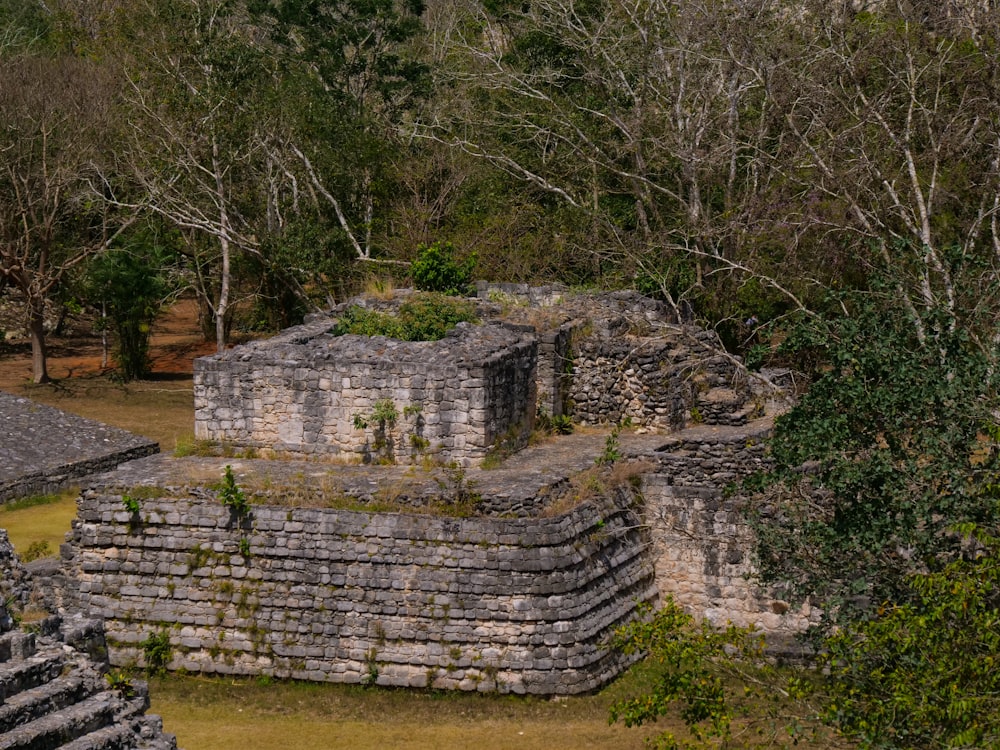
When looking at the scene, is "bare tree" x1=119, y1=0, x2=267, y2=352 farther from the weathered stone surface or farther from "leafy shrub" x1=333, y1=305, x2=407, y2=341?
the weathered stone surface

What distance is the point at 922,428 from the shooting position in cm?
1286

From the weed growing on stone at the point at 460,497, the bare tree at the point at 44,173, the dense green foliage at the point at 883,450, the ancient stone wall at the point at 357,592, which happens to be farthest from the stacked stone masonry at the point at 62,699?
the bare tree at the point at 44,173

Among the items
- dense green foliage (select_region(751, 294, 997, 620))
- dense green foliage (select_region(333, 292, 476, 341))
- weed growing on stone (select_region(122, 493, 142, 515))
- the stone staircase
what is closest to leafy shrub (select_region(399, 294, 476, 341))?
dense green foliage (select_region(333, 292, 476, 341))

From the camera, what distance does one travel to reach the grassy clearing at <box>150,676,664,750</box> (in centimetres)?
1463

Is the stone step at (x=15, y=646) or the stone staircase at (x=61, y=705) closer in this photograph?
the stone staircase at (x=61, y=705)

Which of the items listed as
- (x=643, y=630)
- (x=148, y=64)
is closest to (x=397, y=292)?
(x=643, y=630)

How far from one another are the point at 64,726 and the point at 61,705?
0.95 ft

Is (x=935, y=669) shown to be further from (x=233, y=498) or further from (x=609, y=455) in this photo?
(x=233, y=498)

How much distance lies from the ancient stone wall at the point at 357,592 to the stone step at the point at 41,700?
5248 mm

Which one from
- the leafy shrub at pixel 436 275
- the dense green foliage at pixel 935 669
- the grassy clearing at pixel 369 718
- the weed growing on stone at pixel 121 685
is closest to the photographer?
the dense green foliage at pixel 935 669

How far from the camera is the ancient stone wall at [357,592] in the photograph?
15.7m

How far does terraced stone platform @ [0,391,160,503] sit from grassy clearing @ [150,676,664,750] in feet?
27.0

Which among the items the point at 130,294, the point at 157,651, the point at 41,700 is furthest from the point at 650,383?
the point at 130,294

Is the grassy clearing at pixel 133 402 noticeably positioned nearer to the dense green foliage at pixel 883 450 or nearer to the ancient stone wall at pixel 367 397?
the ancient stone wall at pixel 367 397
